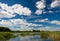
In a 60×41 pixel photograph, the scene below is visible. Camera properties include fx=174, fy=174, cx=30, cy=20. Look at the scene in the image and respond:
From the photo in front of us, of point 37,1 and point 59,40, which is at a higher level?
point 37,1

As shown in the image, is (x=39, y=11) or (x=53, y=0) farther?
(x=39, y=11)

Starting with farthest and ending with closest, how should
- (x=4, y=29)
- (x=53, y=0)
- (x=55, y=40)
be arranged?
(x=4, y=29)
(x=55, y=40)
(x=53, y=0)

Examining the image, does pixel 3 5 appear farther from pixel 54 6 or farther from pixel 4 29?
pixel 4 29

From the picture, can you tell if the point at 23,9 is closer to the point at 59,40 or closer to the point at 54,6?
the point at 54,6

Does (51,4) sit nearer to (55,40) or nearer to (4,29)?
(55,40)

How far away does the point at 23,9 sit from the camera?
9.59m

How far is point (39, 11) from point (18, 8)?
1213 mm

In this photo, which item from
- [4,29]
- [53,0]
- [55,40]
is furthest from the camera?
[4,29]

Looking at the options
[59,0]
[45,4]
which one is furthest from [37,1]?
[59,0]

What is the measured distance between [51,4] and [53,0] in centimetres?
31

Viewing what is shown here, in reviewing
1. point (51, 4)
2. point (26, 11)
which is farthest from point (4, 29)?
point (51, 4)

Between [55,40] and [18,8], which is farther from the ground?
[18,8]

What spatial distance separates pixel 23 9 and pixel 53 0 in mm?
1784

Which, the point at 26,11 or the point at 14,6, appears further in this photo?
the point at 26,11
